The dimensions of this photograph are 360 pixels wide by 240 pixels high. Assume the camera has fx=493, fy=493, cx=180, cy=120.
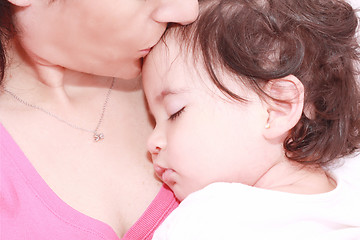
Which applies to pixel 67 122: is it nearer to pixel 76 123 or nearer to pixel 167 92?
pixel 76 123

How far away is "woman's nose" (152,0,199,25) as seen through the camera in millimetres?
1342

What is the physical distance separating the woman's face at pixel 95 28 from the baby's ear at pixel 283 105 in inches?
12.4

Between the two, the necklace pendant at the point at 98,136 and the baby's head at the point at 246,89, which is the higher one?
the baby's head at the point at 246,89

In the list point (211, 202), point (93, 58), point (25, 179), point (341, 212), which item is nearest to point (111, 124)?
point (93, 58)

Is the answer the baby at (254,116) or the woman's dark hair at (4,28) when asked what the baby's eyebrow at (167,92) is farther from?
the woman's dark hair at (4,28)

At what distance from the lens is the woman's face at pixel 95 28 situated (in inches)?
51.6

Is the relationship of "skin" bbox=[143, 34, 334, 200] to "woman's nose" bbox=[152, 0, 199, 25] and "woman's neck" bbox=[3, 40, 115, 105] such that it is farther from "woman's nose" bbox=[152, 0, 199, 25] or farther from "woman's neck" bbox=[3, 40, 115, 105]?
"woman's neck" bbox=[3, 40, 115, 105]

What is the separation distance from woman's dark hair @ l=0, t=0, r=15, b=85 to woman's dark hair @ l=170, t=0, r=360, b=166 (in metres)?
0.48

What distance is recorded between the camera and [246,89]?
1395mm

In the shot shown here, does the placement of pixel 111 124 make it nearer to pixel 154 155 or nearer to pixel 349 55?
pixel 154 155

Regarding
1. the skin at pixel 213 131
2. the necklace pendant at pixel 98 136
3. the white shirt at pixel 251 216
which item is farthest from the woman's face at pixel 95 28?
the white shirt at pixel 251 216

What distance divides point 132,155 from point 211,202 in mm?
391

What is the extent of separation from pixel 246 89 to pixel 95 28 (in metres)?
0.45

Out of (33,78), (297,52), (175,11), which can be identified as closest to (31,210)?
(33,78)
